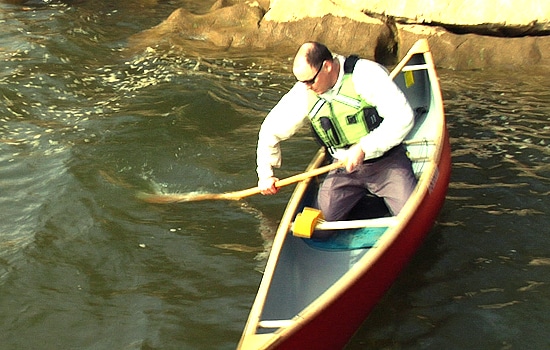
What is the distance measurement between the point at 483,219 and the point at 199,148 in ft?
9.92

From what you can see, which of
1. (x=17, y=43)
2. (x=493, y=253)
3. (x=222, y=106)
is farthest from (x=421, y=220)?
(x=17, y=43)

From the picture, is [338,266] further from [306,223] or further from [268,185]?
[268,185]

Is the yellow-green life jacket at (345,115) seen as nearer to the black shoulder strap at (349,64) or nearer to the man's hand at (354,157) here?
the black shoulder strap at (349,64)

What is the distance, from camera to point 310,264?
204 inches

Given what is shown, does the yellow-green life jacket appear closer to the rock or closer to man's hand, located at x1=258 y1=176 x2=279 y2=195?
man's hand, located at x1=258 y1=176 x2=279 y2=195

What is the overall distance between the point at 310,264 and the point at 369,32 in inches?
218

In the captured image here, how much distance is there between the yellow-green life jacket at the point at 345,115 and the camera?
5094 millimetres

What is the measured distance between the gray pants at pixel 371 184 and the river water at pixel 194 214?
1.99 feet

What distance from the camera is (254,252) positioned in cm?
574

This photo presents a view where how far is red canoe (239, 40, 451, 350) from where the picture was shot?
4.05m

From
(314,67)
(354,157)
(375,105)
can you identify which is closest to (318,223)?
(354,157)

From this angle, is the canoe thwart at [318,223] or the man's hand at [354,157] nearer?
the canoe thwart at [318,223]

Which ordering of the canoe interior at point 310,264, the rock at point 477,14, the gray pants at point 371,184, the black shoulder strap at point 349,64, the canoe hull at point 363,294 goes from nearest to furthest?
1. the canoe hull at point 363,294
2. the canoe interior at point 310,264
3. the black shoulder strap at point 349,64
4. the gray pants at point 371,184
5. the rock at point 477,14

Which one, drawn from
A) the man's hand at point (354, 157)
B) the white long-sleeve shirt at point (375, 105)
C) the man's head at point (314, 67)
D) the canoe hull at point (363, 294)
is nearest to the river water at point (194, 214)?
the canoe hull at point (363, 294)
